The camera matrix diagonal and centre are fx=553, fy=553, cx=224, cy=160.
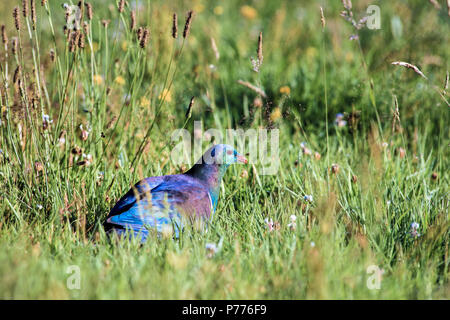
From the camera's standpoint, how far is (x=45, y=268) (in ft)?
7.43

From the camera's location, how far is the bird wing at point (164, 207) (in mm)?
2711

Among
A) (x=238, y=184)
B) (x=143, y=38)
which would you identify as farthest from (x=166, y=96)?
(x=143, y=38)

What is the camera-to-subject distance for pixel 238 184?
11.2 ft

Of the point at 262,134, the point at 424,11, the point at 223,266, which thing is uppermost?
the point at 424,11

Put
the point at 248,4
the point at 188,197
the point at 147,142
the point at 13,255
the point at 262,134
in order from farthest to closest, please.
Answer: the point at 248,4 → the point at 262,134 → the point at 147,142 → the point at 188,197 → the point at 13,255

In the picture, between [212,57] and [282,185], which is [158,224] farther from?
[212,57]

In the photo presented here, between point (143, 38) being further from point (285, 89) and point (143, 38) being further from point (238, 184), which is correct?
point (285, 89)

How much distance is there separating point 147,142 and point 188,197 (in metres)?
Answer: 0.46

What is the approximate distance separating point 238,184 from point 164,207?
0.72 metres

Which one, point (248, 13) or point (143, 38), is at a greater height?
point (248, 13)

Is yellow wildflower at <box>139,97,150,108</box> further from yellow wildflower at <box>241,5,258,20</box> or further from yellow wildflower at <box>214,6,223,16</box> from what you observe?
yellow wildflower at <box>241,5,258,20</box>

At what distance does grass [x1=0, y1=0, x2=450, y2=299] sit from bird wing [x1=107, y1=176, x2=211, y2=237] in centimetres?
11

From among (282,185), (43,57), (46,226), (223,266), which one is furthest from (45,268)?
(43,57)

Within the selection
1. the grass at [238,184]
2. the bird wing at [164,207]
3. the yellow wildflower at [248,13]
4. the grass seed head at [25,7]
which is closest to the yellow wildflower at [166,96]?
the grass at [238,184]
